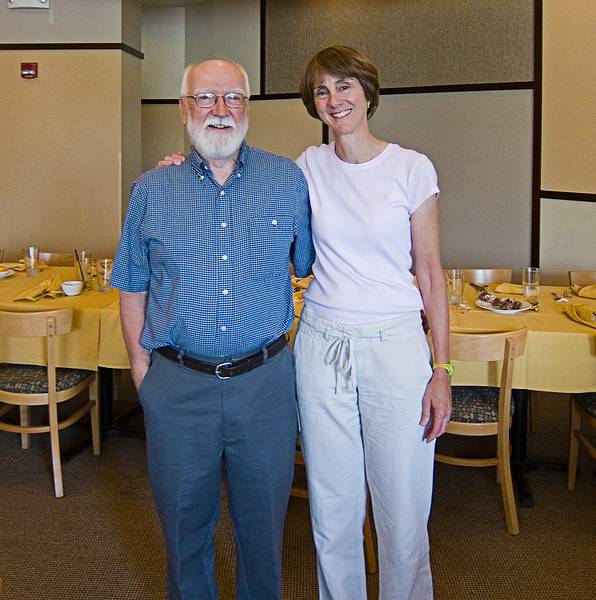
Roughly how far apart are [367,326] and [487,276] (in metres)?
2.86

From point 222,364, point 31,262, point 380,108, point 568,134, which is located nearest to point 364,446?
point 222,364

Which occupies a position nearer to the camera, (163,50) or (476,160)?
(476,160)

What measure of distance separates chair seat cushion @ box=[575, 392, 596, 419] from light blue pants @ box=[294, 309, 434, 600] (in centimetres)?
144

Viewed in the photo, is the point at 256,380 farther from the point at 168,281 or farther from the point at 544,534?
the point at 544,534

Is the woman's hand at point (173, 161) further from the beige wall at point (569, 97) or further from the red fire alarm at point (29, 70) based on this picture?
the red fire alarm at point (29, 70)

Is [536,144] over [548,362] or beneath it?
over

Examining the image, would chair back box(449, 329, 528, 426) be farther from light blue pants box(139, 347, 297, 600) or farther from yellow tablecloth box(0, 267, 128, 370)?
yellow tablecloth box(0, 267, 128, 370)

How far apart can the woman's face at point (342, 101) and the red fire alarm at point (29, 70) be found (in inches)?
200

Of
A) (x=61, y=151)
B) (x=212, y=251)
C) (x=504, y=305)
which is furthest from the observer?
(x=61, y=151)

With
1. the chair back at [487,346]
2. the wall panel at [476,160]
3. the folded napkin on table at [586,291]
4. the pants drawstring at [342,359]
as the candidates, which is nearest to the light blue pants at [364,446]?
the pants drawstring at [342,359]

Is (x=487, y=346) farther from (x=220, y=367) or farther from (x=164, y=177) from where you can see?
(x=164, y=177)

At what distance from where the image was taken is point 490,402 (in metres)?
3.17

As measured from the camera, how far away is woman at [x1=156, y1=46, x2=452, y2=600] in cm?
192

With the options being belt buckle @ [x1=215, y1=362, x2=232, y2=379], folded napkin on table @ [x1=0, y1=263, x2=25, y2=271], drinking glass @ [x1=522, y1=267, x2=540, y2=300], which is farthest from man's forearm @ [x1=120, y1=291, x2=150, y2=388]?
folded napkin on table @ [x1=0, y1=263, x2=25, y2=271]
